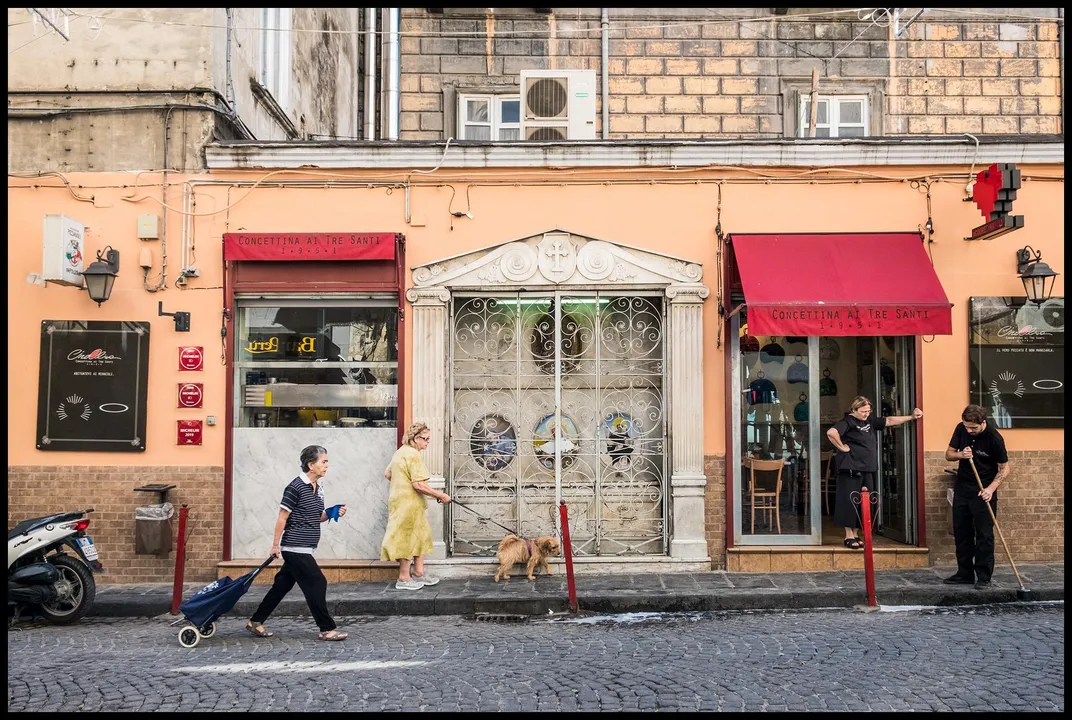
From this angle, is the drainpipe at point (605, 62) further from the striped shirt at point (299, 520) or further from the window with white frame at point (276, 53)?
the striped shirt at point (299, 520)

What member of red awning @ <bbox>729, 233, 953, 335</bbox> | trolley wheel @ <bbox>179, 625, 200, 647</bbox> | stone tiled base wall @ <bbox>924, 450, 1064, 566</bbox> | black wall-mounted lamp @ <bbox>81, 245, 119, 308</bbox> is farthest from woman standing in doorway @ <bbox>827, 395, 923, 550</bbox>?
black wall-mounted lamp @ <bbox>81, 245, 119, 308</bbox>

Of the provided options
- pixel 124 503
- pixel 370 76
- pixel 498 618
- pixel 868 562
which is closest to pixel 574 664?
pixel 498 618

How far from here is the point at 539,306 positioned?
9.97m

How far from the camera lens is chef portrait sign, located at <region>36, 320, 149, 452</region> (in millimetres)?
9609

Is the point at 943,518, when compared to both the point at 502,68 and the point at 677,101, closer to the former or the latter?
the point at 677,101

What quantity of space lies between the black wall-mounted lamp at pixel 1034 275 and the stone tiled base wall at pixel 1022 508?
1754mm

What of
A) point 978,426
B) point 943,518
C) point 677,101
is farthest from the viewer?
point 677,101

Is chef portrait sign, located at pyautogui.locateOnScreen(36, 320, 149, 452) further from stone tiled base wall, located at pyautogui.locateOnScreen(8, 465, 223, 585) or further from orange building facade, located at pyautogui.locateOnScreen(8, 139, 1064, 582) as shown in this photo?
stone tiled base wall, located at pyautogui.locateOnScreen(8, 465, 223, 585)

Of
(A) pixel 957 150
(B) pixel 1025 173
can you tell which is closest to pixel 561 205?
(A) pixel 957 150

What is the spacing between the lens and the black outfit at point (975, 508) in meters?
8.43

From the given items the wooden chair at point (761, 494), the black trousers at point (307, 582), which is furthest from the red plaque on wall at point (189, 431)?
the wooden chair at point (761, 494)

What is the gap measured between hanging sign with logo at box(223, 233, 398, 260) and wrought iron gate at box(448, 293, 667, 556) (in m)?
1.11

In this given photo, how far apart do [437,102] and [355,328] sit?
5.78 m

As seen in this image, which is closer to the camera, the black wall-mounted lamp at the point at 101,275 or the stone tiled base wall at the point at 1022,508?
the black wall-mounted lamp at the point at 101,275
